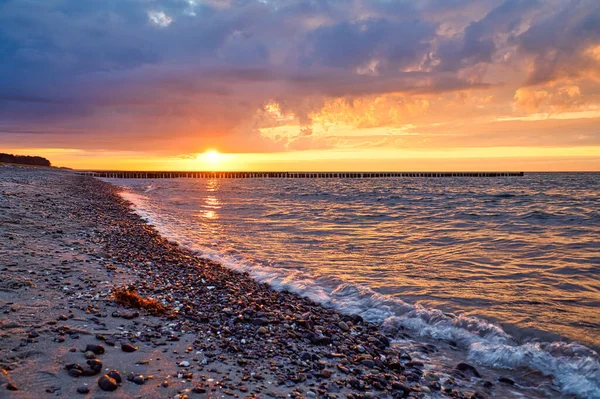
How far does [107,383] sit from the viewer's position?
3.79 metres

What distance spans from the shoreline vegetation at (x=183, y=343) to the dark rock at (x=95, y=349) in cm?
1

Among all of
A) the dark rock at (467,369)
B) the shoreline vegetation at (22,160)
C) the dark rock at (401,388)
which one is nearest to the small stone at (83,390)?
the dark rock at (401,388)

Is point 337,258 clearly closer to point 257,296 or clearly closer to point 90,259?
point 257,296

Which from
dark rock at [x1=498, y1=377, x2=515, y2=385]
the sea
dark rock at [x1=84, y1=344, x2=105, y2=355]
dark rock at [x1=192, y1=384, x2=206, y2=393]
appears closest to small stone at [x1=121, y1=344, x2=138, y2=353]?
dark rock at [x1=84, y1=344, x2=105, y2=355]

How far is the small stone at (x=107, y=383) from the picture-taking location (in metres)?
3.77

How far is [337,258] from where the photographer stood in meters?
12.7

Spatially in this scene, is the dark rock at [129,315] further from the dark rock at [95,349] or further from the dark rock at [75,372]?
the dark rock at [75,372]

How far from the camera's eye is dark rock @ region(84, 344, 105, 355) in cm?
444

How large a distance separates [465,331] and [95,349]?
18.5 ft

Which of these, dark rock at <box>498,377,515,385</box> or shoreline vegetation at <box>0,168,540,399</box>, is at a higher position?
shoreline vegetation at <box>0,168,540,399</box>

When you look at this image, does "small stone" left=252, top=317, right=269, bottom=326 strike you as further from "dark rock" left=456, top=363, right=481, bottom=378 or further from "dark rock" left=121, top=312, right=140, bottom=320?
"dark rock" left=456, top=363, right=481, bottom=378

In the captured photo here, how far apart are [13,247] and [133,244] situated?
3.50 m

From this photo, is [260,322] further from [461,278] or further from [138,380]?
[461,278]

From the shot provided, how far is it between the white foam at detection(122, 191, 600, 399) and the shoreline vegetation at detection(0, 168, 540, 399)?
1.91ft
